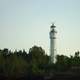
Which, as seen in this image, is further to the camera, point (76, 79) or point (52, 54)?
point (52, 54)

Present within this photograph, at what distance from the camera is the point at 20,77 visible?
27.0m

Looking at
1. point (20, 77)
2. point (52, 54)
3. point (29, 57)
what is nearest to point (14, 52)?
point (29, 57)

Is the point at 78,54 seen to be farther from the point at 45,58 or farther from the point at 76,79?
the point at 76,79

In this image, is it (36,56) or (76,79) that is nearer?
(76,79)

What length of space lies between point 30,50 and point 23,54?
233 centimetres

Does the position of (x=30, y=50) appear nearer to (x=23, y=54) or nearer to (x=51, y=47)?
(x=23, y=54)

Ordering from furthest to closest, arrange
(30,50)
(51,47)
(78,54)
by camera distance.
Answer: (30,50) < (78,54) < (51,47)

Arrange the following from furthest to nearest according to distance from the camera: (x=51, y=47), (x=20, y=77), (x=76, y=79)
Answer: (x=51, y=47)
(x=20, y=77)
(x=76, y=79)

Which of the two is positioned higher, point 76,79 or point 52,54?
point 52,54

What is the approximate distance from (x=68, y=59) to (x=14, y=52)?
37.1 feet

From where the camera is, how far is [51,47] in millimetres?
59344

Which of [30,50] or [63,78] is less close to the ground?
[30,50]

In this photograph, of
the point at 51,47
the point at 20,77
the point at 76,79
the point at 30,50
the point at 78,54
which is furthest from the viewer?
the point at 30,50

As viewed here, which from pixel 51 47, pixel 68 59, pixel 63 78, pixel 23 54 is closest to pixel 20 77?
pixel 63 78
